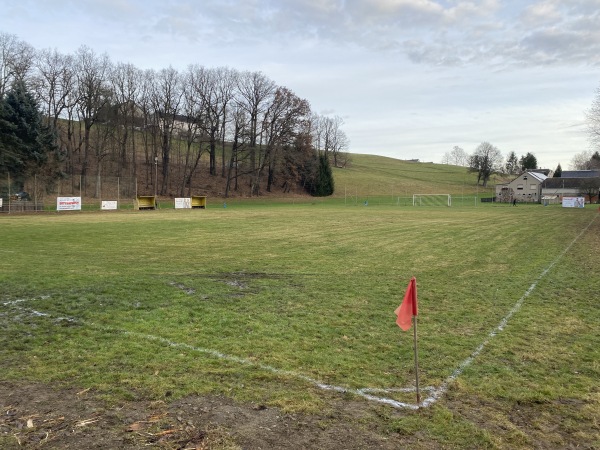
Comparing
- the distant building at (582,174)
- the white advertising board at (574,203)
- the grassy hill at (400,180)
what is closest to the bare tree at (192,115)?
the grassy hill at (400,180)

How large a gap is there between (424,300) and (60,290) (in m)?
7.50

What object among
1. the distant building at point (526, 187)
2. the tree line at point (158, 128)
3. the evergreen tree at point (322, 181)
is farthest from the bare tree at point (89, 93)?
the distant building at point (526, 187)

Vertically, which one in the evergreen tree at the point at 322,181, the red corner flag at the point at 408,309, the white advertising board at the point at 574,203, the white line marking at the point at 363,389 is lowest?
the white line marking at the point at 363,389

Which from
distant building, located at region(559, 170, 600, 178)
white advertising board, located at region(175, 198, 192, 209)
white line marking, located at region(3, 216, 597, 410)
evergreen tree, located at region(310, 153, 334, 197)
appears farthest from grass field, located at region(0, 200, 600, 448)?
distant building, located at region(559, 170, 600, 178)

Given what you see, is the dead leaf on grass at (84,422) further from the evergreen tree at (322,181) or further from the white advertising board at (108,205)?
the evergreen tree at (322,181)

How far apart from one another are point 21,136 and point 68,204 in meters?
11.3

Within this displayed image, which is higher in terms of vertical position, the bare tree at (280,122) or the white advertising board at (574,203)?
the bare tree at (280,122)

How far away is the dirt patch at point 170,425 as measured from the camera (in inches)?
152

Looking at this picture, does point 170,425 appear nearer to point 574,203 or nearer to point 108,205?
point 108,205

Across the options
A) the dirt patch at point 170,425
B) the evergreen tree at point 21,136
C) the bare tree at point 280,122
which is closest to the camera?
the dirt patch at point 170,425

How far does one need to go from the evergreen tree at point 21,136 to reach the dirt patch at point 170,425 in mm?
47334

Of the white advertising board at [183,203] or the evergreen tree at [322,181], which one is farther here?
the evergreen tree at [322,181]

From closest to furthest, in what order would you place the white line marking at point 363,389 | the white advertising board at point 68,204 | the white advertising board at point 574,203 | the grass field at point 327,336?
the grass field at point 327,336, the white line marking at point 363,389, the white advertising board at point 68,204, the white advertising board at point 574,203

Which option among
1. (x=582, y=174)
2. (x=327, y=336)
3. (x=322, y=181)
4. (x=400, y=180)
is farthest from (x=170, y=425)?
(x=582, y=174)
